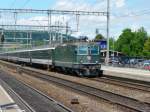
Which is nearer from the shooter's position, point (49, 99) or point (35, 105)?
point (35, 105)

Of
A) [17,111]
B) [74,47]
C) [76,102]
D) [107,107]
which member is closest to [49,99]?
[76,102]

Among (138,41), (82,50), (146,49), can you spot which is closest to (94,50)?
(82,50)

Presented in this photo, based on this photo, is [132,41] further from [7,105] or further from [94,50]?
[7,105]

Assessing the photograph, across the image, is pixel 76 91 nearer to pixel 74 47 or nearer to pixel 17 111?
pixel 17 111

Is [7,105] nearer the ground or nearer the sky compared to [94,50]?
nearer the ground

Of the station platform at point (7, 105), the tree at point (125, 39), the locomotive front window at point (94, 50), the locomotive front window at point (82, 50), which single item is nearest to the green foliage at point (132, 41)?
the tree at point (125, 39)

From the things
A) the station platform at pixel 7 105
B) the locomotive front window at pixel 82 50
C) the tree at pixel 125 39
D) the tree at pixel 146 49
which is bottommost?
the station platform at pixel 7 105

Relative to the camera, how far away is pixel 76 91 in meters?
26.0

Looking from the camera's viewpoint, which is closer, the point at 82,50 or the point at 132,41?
the point at 82,50

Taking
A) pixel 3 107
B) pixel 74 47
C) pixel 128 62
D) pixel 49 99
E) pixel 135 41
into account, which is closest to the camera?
pixel 3 107

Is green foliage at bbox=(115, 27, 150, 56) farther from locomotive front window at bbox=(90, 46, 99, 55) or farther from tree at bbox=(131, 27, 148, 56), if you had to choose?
locomotive front window at bbox=(90, 46, 99, 55)

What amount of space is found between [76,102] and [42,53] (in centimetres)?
3858

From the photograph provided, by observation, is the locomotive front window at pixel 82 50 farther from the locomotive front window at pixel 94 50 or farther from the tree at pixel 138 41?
the tree at pixel 138 41

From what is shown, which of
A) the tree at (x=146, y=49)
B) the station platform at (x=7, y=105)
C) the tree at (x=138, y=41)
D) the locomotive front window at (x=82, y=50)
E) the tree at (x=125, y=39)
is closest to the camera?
the station platform at (x=7, y=105)
